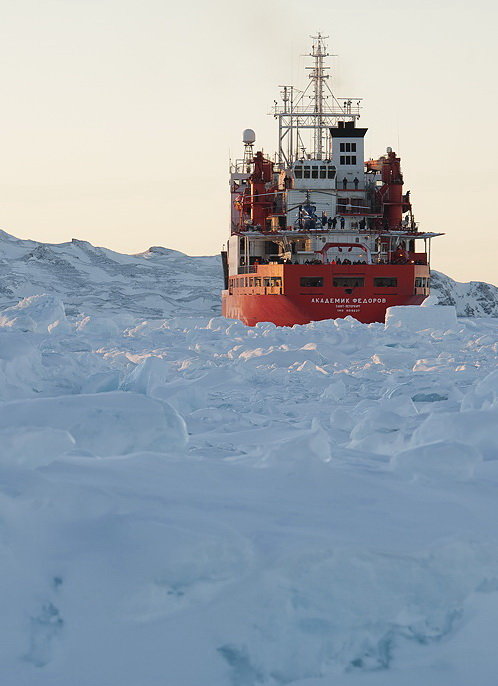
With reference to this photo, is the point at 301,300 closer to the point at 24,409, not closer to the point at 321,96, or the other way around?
the point at 321,96

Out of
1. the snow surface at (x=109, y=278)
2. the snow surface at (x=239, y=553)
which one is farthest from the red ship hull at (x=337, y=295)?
the snow surface at (x=109, y=278)

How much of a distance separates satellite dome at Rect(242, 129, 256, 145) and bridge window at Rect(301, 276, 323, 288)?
16.0m

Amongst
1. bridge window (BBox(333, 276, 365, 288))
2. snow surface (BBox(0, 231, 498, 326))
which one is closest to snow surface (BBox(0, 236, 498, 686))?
bridge window (BBox(333, 276, 365, 288))

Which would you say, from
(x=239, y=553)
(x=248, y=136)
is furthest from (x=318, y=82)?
(x=239, y=553)

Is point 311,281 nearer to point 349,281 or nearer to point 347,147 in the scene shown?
point 349,281

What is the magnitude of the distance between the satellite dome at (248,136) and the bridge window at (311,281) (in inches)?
629

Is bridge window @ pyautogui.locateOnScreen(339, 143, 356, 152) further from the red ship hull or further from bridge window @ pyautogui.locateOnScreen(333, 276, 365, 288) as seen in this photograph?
bridge window @ pyautogui.locateOnScreen(333, 276, 365, 288)

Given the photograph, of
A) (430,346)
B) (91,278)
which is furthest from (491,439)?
(91,278)

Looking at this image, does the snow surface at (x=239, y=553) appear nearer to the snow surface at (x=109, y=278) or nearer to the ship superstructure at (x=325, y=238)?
the ship superstructure at (x=325, y=238)

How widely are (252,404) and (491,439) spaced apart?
445 cm

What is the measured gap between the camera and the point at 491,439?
4801 millimetres

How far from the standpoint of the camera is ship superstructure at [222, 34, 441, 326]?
120ft

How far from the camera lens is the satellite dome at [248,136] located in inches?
1973

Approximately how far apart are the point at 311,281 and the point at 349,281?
1.59m
